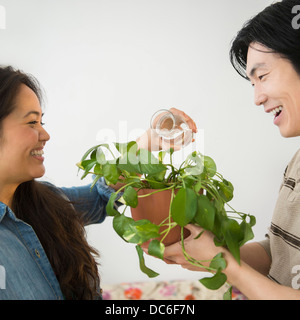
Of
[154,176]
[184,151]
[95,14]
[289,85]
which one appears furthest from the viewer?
[95,14]

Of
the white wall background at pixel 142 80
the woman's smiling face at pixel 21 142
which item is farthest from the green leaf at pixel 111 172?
the white wall background at pixel 142 80

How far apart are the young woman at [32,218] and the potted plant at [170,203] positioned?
212mm

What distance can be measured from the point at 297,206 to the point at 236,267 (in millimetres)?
385

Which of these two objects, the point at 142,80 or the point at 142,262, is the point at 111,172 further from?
the point at 142,80

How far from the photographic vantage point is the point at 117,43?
1.99m

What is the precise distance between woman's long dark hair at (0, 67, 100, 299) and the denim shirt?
0.24 feet

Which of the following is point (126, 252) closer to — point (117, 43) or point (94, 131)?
point (94, 131)

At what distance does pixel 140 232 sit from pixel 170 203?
0.10 meters

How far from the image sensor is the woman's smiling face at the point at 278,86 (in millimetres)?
929

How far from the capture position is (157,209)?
72 centimetres

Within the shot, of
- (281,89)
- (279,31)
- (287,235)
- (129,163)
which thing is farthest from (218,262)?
(279,31)

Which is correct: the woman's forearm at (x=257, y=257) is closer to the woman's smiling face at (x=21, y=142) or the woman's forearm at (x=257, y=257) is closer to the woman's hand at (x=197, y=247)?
the woman's hand at (x=197, y=247)

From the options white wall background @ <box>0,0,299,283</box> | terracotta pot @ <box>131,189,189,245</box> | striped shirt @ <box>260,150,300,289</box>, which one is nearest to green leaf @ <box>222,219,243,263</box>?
terracotta pot @ <box>131,189,189,245</box>

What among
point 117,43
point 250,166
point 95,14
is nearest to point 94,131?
point 117,43
